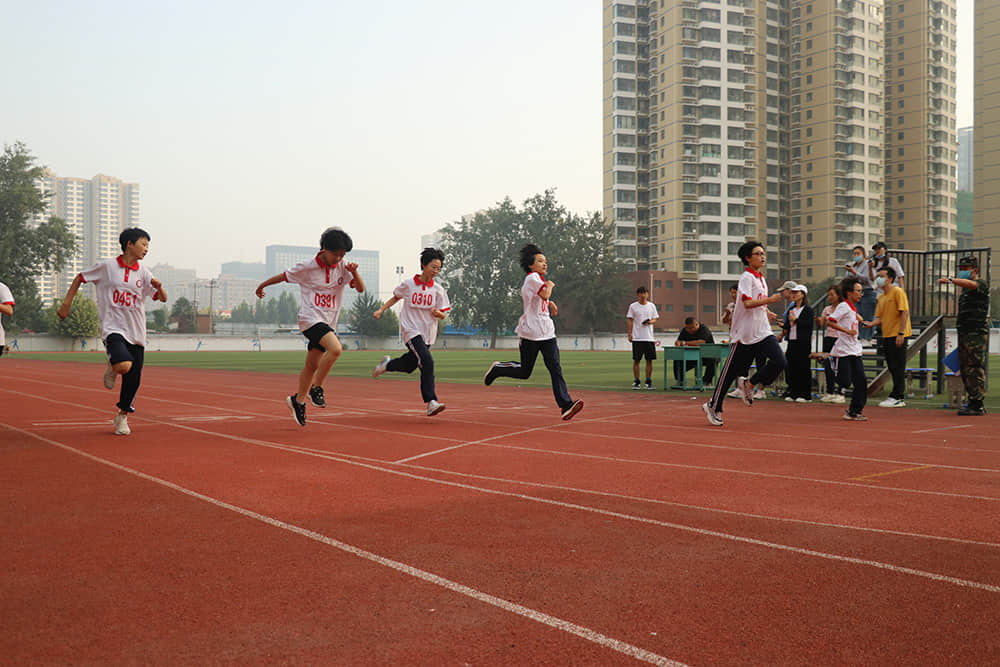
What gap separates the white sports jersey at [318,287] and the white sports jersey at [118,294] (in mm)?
1561

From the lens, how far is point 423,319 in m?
10.3

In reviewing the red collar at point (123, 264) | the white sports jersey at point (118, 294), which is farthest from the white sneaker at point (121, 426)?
the red collar at point (123, 264)

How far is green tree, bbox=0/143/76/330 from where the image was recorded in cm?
6669

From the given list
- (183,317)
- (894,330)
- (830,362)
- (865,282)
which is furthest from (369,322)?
(894,330)

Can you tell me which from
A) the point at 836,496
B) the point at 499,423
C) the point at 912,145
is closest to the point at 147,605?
the point at 836,496

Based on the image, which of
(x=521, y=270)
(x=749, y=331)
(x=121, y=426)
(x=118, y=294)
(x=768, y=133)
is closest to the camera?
(x=118, y=294)

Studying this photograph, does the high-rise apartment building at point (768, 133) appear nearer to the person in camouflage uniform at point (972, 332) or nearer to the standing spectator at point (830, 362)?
the standing spectator at point (830, 362)

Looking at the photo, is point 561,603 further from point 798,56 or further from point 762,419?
point 798,56

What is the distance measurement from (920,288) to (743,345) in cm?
874

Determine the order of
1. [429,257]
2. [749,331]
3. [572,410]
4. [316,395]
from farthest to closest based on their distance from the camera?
[429,257]
[316,395]
[749,331]
[572,410]

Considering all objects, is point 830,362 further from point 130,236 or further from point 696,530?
point 130,236

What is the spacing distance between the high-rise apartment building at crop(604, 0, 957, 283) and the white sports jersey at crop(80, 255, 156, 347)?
84.0m

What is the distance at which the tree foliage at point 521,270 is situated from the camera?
252ft

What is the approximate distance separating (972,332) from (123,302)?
10452 mm
